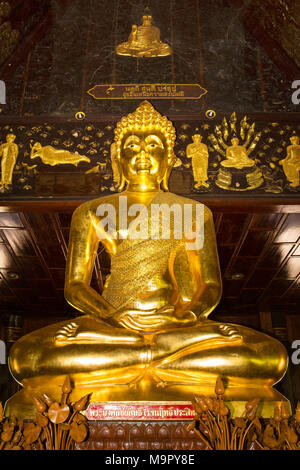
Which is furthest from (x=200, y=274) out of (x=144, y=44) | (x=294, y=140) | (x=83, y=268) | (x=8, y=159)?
(x=144, y=44)

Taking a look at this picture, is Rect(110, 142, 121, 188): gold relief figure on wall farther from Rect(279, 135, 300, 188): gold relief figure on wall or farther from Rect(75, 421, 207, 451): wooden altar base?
Rect(75, 421, 207, 451): wooden altar base

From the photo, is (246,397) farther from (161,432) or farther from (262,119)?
(262,119)

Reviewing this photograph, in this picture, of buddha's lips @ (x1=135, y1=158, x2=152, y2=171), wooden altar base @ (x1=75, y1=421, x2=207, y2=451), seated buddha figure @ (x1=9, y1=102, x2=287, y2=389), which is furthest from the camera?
buddha's lips @ (x1=135, y1=158, x2=152, y2=171)

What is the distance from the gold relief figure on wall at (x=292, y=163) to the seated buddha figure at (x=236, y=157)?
0.83 feet

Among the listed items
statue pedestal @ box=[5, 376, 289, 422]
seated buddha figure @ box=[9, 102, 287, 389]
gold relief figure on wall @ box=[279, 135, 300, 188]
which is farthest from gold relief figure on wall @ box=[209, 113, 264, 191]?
statue pedestal @ box=[5, 376, 289, 422]

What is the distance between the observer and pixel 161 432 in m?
1.70

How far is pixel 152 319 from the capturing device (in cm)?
233

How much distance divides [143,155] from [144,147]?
0.06 meters

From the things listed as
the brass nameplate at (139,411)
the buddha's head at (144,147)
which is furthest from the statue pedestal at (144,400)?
the buddha's head at (144,147)

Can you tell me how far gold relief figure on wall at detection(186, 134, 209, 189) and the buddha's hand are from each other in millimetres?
1390

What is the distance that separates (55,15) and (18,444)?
3.94 metres

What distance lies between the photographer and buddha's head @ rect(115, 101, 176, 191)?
2982 millimetres

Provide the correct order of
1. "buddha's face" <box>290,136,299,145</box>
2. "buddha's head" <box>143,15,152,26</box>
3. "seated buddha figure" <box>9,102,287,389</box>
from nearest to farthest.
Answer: "seated buddha figure" <box>9,102,287,389</box> < "buddha's face" <box>290,136,299,145</box> < "buddha's head" <box>143,15,152,26</box>

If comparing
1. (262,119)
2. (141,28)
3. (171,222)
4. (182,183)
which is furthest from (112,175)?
(141,28)
